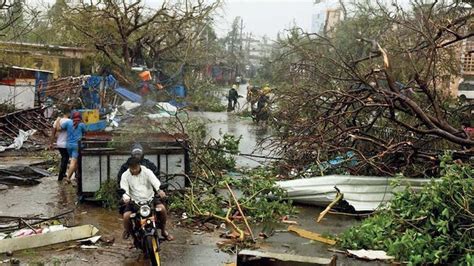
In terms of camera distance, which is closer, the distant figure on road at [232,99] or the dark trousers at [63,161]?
the dark trousers at [63,161]

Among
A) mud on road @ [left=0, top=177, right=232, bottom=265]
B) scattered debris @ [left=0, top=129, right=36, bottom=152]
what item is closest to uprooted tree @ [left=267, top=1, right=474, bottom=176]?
mud on road @ [left=0, top=177, right=232, bottom=265]

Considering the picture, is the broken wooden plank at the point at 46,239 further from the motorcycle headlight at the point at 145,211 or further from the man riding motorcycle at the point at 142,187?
the motorcycle headlight at the point at 145,211

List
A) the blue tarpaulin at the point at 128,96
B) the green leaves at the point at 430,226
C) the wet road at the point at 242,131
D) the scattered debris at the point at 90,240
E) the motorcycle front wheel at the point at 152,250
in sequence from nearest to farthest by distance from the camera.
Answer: the motorcycle front wheel at the point at 152,250, the green leaves at the point at 430,226, the scattered debris at the point at 90,240, the wet road at the point at 242,131, the blue tarpaulin at the point at 128,96

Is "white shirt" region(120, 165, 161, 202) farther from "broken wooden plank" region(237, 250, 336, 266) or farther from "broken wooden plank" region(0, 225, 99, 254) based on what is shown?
"broken wooden plank" region(237, 250, 336, 266)

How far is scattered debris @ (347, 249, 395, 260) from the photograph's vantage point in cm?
796

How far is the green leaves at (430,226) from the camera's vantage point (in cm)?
755

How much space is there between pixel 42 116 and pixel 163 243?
43.5 feet

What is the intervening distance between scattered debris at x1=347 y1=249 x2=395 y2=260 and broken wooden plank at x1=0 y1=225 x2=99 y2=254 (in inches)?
139

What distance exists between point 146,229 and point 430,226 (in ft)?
11.6

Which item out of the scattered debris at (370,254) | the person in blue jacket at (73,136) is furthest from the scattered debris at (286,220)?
the person in blue jacket at (73,136)

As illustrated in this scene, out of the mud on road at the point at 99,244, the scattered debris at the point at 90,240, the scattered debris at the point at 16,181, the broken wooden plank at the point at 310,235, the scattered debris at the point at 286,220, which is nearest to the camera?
the mud on road at the point at 99,244

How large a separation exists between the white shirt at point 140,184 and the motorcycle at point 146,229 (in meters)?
0.15

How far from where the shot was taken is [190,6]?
30094mm

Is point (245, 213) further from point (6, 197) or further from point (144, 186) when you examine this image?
point (6, 197)
